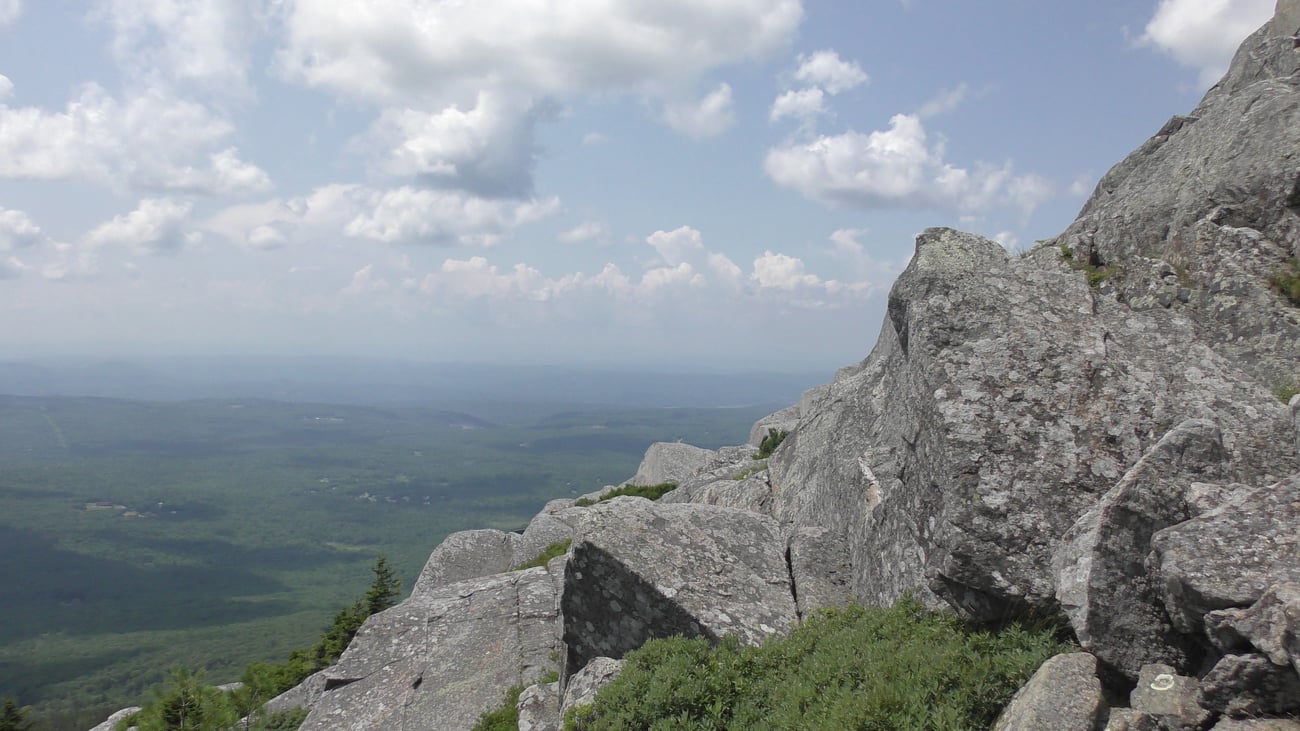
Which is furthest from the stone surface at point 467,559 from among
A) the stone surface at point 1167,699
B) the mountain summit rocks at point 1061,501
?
the stone surface at point 1167,699

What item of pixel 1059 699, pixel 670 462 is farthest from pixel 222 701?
pixel 670 462

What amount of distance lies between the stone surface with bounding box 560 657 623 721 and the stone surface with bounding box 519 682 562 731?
1235 mm

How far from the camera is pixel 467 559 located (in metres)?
35.1

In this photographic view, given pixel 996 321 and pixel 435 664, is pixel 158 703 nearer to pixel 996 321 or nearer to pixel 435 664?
pixel 435 664

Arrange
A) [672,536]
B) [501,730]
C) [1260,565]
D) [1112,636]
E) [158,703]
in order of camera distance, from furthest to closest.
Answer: [158,703], [501,730], [672,536], [1112,636], [1260,565]

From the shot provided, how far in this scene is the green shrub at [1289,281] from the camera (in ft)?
41.0

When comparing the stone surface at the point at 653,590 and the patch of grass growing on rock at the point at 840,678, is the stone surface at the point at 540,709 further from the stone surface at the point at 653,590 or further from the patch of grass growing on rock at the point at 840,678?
the patch of grass growing on rock at the point at 840,678

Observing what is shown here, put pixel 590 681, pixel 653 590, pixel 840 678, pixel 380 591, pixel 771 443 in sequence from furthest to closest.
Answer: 1. pixel 771 443
2. pixel 380 591
3. pixel 653 590
4. pixel 590 681
5. pixel 840 678

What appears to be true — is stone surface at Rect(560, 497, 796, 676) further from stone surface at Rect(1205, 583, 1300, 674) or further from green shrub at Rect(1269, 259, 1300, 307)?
green shrub at Rect(1269, 259, 1300, 307)

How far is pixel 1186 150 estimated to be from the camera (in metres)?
17.9

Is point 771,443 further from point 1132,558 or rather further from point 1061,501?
point 1132,558

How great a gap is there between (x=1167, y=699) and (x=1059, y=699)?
894 mm

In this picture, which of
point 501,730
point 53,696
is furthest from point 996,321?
point 53,696

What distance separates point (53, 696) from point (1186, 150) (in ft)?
528
